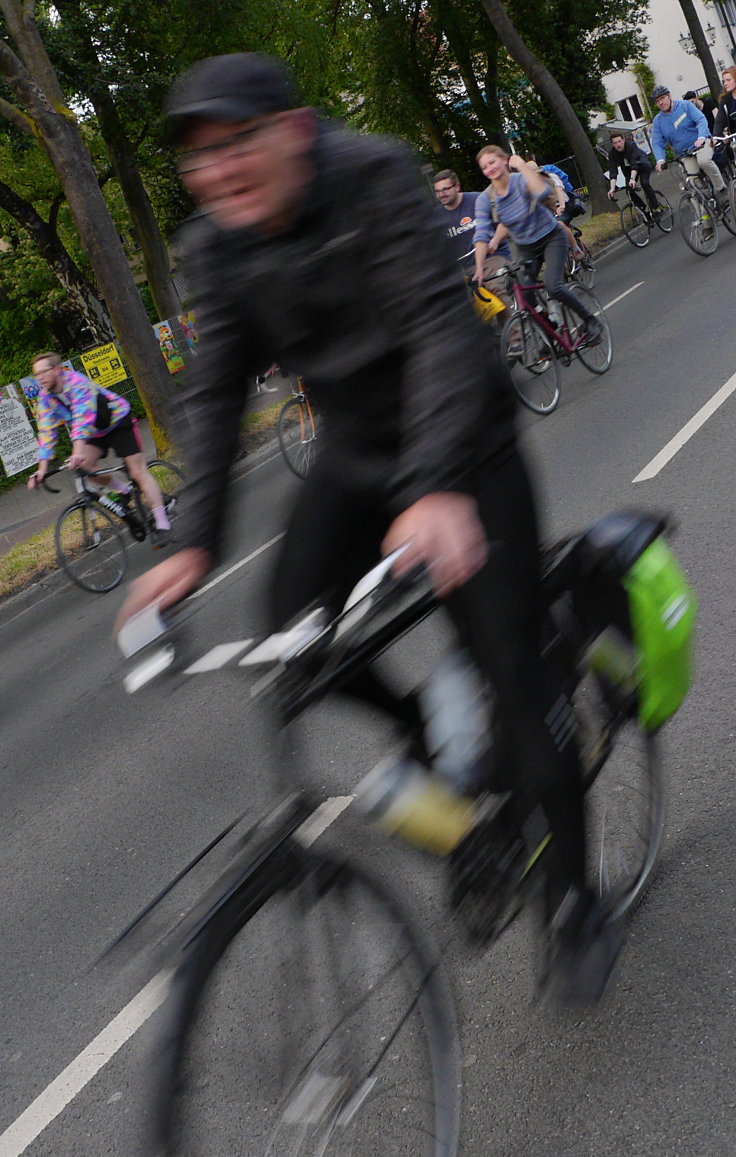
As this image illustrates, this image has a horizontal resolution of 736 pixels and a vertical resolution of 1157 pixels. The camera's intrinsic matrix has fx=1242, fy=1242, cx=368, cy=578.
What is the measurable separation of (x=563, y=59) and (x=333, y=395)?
165 feet

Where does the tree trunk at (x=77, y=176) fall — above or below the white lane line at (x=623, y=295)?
above

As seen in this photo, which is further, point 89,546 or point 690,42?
point 690,42

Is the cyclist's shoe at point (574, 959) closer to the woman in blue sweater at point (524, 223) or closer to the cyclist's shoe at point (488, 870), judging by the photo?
the cyclist's shoe at point (488, 870)

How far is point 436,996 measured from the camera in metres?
2.34

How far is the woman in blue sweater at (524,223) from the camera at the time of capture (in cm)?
1046

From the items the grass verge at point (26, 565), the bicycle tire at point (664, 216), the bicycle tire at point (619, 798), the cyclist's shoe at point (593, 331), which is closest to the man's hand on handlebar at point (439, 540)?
the bicycle tire at point (619, 798)

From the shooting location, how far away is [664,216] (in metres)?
22.6

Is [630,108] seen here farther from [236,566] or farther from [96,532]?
[236,566]

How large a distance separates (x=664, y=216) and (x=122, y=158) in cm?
1105

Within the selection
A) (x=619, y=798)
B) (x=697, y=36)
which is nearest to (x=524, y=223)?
(x=619, y=798)

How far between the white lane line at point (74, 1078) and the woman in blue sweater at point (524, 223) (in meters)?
7.96

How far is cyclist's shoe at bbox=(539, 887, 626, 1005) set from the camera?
8.35ft

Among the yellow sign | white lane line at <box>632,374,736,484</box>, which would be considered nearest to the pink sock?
white lane line at <box>632,374,736,484</box>

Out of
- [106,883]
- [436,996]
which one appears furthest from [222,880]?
[106,883]
